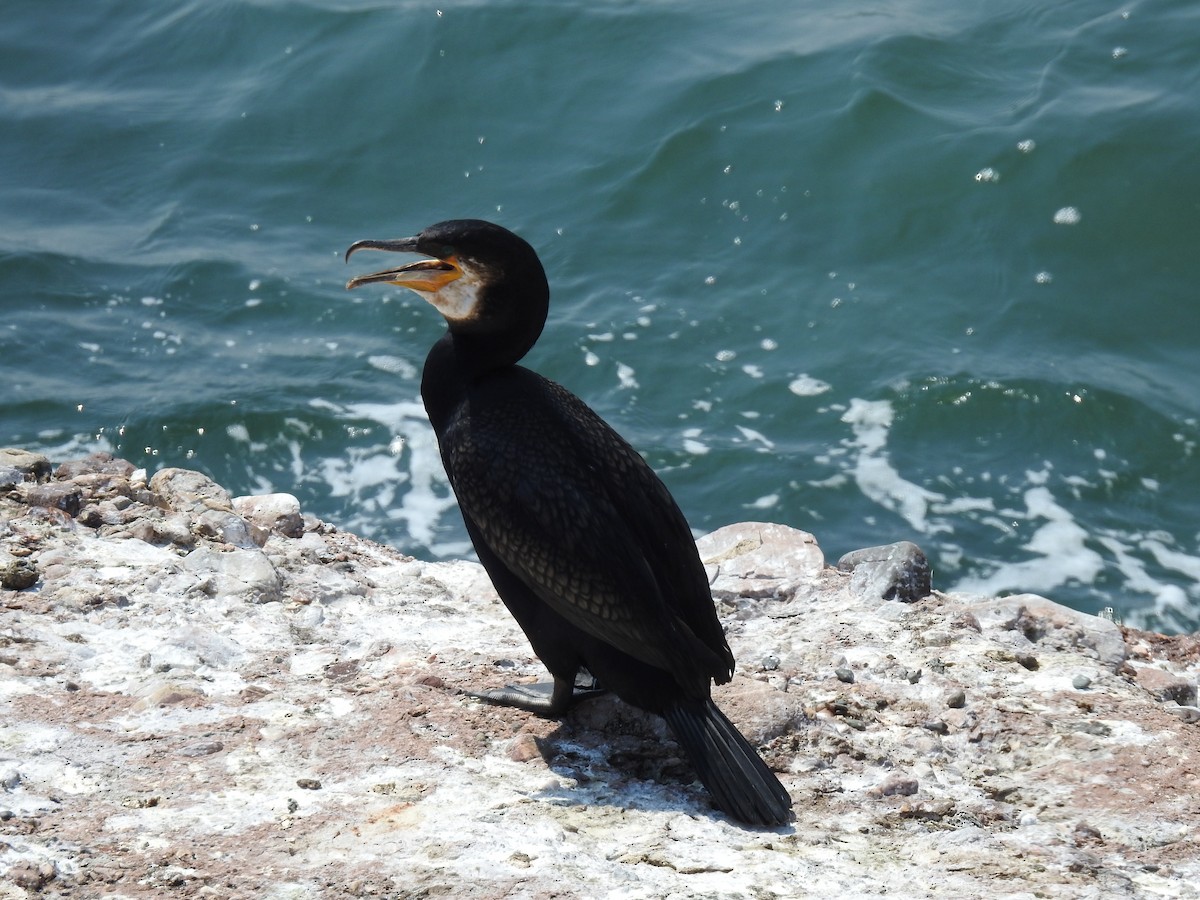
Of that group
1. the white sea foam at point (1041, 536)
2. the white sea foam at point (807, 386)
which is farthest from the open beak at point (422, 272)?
the white sea foam at point (807, 386)

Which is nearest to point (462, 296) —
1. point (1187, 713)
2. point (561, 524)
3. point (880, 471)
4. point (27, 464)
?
point (561, 524)

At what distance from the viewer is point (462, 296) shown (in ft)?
14.3

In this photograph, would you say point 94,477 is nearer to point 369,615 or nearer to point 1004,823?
point 369,615

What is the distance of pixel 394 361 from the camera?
948 cm

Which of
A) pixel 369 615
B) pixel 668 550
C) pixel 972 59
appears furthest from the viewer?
pixel 972 59

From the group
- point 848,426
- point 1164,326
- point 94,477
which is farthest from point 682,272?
point 94,477

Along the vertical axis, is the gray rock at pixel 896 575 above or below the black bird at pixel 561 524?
below

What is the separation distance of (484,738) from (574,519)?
696mm

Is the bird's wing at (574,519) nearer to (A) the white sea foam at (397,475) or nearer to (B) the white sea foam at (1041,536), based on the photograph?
(A) the white sea foam at (397,475)

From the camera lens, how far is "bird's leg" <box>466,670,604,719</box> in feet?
13.9

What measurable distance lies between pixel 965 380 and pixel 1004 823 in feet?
17.7

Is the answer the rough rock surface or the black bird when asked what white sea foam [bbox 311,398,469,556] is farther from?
the black bird

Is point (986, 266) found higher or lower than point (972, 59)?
lower

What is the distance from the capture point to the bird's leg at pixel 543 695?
4.24 meters
